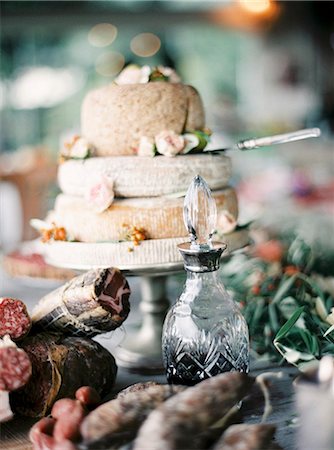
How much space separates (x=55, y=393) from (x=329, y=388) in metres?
0.36

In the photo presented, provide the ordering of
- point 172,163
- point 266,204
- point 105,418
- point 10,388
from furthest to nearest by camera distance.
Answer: point 266,204 → point 172,163 → point 10,388 → point 105,418

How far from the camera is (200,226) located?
2.89 ft

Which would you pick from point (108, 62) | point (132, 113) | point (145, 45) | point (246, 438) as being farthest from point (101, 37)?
point (246, 438)

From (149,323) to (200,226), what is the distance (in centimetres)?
41

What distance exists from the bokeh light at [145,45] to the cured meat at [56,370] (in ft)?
20.9

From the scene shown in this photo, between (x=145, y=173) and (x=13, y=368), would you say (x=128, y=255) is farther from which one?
(x=13, y=368)

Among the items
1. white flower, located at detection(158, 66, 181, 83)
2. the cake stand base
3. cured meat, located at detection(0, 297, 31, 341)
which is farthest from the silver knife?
cured meat, located at detection(0, 297, 31, 341)

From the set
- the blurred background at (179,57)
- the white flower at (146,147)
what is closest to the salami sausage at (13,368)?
the white flower at (146,147)

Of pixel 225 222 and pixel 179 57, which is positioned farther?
pixel 179 57

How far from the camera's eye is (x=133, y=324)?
1393mm

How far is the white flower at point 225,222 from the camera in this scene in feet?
3.89

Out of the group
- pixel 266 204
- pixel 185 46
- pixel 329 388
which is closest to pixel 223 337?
pixel 329 388

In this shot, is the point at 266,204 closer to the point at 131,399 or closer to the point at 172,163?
the point at 172,163

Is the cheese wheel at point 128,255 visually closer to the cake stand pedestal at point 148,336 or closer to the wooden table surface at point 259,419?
the cake stand pedestal at point 148,336
